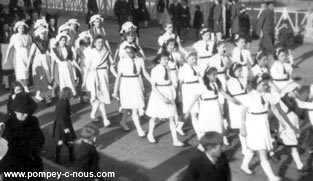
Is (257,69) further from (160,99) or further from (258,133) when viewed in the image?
(258,133)

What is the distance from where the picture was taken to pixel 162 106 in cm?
1237

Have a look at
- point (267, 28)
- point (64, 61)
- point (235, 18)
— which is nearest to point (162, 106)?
point (64, 61)

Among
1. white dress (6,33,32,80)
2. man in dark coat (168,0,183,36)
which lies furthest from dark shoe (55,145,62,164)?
man in dark coat (168,0,183,36)

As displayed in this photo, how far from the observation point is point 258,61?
1293 centimetres

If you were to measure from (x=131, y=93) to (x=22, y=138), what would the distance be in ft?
15.5

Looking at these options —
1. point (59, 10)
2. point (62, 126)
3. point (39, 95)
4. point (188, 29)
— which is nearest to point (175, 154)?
point (62, 126)

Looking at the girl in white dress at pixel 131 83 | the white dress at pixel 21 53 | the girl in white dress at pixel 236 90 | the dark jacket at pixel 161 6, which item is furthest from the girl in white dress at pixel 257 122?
the dark jacket at pixel 161 6

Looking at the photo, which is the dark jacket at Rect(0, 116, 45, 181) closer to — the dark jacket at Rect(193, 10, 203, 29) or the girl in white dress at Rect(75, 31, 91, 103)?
the girl in white dress at Rect(75, 31, 91, 103)

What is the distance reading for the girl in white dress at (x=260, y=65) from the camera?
12.8 m

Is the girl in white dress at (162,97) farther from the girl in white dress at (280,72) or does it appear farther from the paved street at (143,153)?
the girl in white dress at (280,72)

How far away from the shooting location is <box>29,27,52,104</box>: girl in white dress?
15898 mm

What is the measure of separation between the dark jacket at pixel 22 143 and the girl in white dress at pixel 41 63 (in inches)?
286

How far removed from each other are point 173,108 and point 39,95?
4.94m

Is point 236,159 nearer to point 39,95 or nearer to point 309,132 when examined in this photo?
point 309,132
